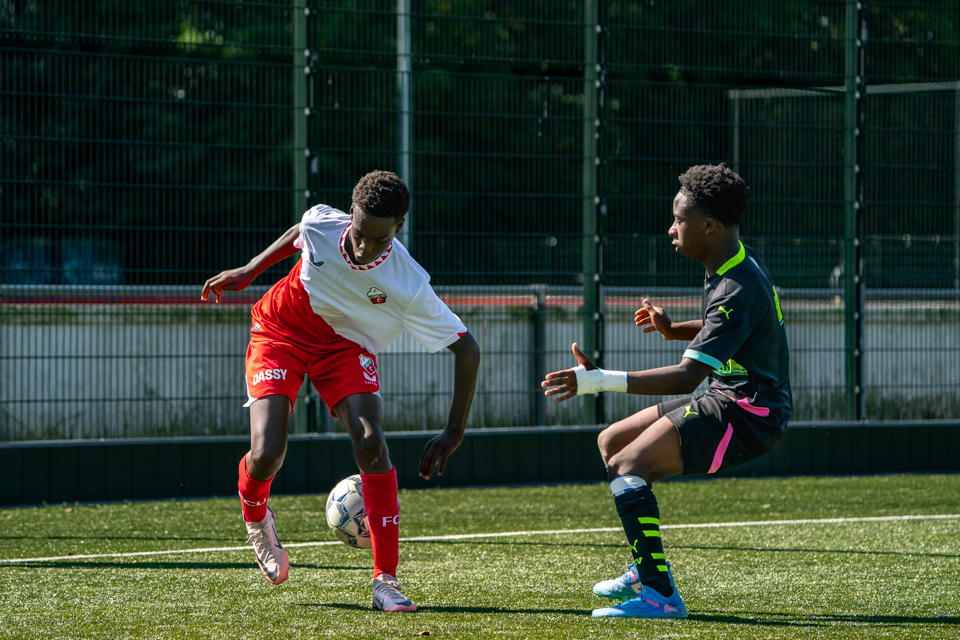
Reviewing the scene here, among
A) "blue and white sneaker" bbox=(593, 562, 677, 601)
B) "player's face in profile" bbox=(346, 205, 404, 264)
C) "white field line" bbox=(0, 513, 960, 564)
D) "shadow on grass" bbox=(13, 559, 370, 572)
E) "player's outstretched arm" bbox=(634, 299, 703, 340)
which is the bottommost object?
"white field line" bbox=(0, 513, 960, 564)

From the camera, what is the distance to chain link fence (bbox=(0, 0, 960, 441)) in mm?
8203

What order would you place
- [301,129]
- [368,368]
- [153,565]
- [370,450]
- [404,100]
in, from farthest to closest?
[404,100]
[301,129]
[153,565]
[368,368]
[370,450]

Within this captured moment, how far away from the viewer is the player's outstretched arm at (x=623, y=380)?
4.06m

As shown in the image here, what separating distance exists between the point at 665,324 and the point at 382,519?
4.57 ft

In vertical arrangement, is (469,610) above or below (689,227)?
below

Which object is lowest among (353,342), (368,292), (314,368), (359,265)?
(314,368)

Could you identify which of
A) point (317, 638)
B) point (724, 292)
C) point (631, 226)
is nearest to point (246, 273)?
point (317, 638)

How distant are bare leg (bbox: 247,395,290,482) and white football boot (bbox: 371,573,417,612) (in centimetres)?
62

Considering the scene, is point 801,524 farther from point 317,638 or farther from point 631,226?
point 317,638

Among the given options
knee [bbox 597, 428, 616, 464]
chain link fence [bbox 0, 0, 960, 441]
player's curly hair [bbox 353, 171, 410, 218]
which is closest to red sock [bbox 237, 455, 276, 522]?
player's curly hair [bbox 353, 171, 410, 218]

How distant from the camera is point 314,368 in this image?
4.95 m

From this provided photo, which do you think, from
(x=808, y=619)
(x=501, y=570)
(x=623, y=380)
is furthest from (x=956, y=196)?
(x=623, y=380)

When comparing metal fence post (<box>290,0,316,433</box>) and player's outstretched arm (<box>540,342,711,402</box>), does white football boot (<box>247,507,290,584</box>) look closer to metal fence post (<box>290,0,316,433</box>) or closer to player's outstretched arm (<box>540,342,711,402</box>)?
player's outstretched arm (<box>540,342,711,402</box>)

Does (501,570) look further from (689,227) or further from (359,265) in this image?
(689,227)
